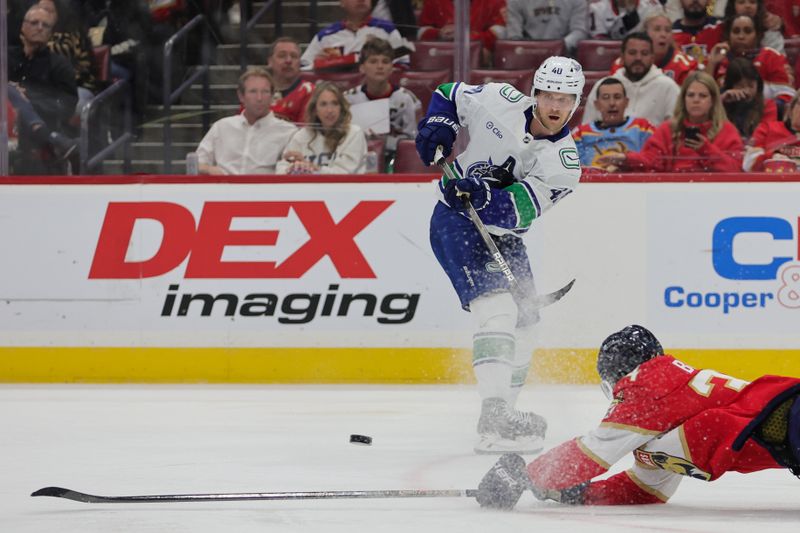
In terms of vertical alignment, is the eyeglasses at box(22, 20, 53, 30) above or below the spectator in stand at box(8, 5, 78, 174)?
above

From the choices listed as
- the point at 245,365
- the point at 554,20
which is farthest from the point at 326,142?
the point at 554,20

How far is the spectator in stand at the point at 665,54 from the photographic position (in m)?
7.02

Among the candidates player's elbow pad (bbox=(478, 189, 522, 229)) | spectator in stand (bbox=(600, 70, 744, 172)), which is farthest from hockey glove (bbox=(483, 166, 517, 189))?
spectator in stand (bbox=(600, 70, 744, 172))

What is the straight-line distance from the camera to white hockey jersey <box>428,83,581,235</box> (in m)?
4.92

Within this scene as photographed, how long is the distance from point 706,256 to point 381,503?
3.48 m

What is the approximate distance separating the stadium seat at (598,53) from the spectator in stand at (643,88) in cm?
6

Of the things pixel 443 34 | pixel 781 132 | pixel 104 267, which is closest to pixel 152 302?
pixel 104 267

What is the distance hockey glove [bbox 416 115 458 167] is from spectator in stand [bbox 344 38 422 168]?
1886mm

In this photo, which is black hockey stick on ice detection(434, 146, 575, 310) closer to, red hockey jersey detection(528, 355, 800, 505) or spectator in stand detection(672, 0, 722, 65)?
red hockey jersey detection(528, 355, 800, 505)

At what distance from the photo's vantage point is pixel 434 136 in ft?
16.4

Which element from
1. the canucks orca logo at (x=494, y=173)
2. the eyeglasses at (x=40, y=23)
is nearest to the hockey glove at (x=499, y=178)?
the canucks orca logo at (x=494, y=173)

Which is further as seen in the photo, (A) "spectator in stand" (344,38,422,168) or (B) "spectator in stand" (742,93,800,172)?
(A) "spectator in stand" (344,38,422,168)

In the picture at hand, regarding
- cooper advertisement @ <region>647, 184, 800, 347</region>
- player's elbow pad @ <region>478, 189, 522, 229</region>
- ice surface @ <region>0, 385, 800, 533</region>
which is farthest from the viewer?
cooper advertisement @ <region>647, 184, 800, 347</region>

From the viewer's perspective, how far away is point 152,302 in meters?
7.00
